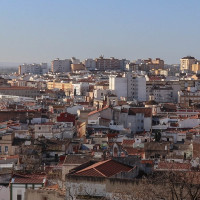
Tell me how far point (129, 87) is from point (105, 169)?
54439mm

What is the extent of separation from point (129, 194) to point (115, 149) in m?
8.19

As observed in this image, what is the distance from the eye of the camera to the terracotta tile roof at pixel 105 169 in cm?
1359

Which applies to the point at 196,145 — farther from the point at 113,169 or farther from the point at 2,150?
the point at 113,169

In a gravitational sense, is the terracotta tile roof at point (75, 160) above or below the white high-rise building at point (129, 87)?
above

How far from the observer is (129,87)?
224ft

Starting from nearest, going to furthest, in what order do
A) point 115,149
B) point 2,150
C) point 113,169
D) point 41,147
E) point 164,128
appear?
point 113,169 → point 115,149 → point 41,147 → point 2,150 → point 164,128

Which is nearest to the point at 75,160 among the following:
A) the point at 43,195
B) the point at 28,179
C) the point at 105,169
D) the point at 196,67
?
the point at 28,179

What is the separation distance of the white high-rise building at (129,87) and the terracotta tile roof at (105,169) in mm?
52245

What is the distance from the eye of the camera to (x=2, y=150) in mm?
28438

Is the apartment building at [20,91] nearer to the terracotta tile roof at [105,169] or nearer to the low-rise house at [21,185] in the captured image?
the low-rise house at [21,185]

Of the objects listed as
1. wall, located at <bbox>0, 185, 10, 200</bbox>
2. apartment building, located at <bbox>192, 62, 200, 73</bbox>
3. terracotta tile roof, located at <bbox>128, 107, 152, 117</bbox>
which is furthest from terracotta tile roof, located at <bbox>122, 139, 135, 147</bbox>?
apartment building, located at <bbox>192, 62, 200, 73</bbox>

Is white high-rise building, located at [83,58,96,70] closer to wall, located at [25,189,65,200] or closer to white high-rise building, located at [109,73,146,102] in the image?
white high-rise building, located at [109,73,146,102]

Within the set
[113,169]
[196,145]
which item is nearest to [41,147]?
[196,145]

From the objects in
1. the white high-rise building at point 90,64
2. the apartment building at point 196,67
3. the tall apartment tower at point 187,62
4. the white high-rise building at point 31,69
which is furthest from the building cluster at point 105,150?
the white high-rise building at point 31,69
